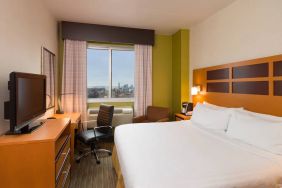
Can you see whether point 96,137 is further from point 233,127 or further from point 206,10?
point 206,10

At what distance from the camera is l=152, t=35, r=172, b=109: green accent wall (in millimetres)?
4551

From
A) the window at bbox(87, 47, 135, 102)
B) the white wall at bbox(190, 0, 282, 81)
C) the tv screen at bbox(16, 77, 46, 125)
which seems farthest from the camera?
the window at bbox(87, 47, 135, 102)

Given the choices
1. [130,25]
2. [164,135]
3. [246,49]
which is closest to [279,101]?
[246,49]

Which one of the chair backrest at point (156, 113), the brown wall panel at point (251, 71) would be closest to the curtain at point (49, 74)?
the chair backrest at point (156, 113)

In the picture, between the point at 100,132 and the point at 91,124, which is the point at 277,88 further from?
the point at 91,124

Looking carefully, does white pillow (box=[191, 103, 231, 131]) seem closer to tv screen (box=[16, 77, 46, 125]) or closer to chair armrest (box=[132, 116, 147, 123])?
chair armrest (box=[132, 116, 147, 123])

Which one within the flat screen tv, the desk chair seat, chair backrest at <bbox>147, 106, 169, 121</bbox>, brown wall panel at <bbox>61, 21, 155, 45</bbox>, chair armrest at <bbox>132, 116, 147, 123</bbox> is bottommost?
the desk chair seat

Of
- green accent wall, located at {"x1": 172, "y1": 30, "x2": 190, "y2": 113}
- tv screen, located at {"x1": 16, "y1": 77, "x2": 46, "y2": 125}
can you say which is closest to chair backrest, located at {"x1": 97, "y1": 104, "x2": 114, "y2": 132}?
tv screen, located at {"x1": 16, "y1": 77, "x2": 46, "y2": 125}

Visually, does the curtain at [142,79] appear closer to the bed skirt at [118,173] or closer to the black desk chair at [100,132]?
the black desk chair at [100,132]

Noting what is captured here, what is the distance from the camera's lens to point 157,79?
459 centimetres

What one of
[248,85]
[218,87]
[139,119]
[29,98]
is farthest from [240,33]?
[29,98]

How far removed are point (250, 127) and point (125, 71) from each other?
3182 millimetres

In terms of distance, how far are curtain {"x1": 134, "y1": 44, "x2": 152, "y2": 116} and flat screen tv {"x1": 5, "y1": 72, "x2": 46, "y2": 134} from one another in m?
2.36

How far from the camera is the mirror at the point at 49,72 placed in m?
2.98
